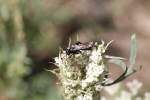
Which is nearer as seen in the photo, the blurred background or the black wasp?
the black wasp

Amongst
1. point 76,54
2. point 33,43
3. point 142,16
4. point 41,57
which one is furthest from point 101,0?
point 76,54

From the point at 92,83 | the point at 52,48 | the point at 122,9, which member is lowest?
the point at 92,83

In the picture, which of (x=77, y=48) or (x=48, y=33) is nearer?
(x=77, y=48)

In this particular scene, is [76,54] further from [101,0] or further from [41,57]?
[101,0]

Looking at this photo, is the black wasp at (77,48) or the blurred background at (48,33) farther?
the blurred background at (48,33)

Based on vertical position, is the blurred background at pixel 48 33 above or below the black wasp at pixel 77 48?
above

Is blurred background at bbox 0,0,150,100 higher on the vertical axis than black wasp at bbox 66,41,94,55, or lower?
higher

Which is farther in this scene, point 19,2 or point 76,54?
point 19,2

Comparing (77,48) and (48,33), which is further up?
(48,33)
